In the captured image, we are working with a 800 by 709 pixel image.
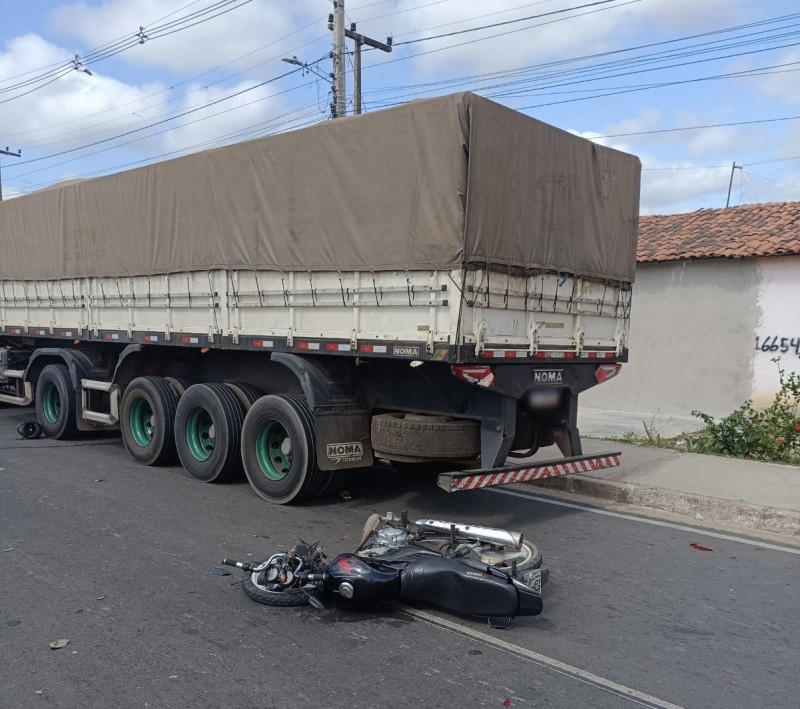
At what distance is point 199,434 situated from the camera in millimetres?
8625

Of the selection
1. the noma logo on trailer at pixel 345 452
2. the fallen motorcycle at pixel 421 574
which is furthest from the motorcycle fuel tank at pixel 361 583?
the noma logo on trailer at pixel 345 452

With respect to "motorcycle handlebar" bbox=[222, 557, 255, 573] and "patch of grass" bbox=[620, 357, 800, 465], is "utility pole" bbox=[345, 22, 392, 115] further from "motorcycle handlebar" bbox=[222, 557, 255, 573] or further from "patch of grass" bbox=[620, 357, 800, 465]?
"motorcycle handlebar" bbox=[222, 557, 255, 573]

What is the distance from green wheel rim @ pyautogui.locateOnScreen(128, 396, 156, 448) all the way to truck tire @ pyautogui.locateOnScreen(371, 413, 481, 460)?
4007 mm

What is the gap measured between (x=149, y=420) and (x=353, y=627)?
584 cm

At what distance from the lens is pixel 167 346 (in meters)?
9.10

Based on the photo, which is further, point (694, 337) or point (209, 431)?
point (694, 337)

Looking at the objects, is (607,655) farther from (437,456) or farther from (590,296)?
(590,296)

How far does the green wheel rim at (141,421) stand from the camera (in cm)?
938

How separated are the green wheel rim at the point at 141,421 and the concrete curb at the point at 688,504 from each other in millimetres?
4863

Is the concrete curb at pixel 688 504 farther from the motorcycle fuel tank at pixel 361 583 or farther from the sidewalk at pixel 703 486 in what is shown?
the motorcycle fuel tank at pixel 361 583

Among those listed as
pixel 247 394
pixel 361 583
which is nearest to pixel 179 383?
pixel 247 394

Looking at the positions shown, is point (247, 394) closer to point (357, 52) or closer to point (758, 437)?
point (758, 437)

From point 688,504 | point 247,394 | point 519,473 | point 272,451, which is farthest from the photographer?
point 247,394

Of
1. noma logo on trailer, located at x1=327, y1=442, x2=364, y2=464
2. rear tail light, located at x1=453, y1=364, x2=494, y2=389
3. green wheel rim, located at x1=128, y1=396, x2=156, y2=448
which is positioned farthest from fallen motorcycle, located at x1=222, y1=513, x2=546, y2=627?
green wheel rim, located at x1=128, y1=396, x2=156, y2=448
